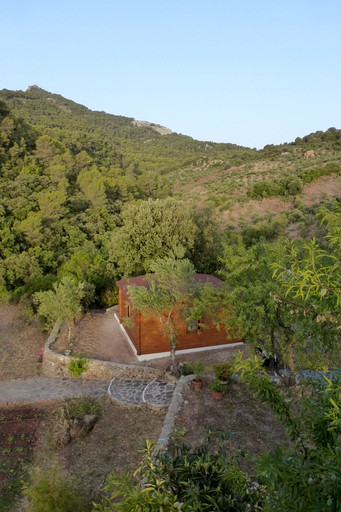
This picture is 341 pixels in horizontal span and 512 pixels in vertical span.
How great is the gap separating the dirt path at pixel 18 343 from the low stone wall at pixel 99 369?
2.67ft

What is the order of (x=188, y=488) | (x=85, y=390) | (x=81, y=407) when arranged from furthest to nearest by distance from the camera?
(x=85, y=390) → (x=81, y=407) → (x=188, y=488)

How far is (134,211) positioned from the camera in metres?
19.8

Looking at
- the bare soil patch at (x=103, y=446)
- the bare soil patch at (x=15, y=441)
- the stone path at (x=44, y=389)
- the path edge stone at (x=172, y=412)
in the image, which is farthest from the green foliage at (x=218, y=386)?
the bare soil patch at (x=15, y=441)

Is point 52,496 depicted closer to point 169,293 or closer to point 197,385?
point 197,385

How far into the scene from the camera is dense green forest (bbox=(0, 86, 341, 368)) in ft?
61.5

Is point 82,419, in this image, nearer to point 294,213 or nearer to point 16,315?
point 16,315

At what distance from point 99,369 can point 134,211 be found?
934cm

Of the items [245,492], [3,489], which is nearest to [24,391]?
[3,489]

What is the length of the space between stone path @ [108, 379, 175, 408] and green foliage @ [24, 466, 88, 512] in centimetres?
440

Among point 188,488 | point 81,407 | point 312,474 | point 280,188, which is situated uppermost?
point 280,188

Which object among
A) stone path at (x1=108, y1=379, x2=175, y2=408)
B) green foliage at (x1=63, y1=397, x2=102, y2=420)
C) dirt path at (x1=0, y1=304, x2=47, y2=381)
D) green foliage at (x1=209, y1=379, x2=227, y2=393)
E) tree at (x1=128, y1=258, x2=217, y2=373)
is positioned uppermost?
tree at (x1=128, y1=258, x2=217, y2=373)

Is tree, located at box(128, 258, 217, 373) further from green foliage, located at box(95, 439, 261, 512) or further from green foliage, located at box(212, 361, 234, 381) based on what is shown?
green foliage, located at box(95, 439, 261, 512)

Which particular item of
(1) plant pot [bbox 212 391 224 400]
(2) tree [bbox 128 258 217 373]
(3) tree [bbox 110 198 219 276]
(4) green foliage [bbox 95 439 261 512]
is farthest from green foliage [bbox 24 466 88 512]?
(3) tree [bbox 110 198 219 276]

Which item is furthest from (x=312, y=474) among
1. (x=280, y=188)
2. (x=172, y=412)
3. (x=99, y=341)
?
(x=280, y=188)
